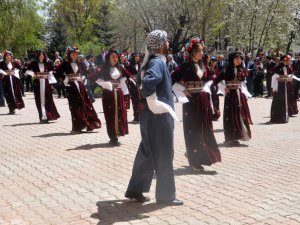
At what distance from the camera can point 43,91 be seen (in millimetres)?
13898

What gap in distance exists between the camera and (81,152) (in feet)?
30.9

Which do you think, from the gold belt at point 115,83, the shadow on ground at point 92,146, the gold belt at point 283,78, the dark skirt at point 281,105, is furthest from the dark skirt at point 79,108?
the gold belt at point 283,78

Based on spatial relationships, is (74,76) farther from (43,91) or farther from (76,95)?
(43,91)

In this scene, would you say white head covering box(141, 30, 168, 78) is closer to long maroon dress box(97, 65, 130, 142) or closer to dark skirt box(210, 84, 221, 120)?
long maroon dress box(97, 65, 130, 142)

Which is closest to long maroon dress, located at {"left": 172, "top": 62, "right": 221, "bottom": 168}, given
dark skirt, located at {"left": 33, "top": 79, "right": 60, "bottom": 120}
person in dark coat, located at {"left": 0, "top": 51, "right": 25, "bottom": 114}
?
dark skirt, located at {"left": 33, "top": 79, "right": 60, "bottom": 120}

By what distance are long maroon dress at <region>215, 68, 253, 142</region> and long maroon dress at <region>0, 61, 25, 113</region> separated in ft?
28.3

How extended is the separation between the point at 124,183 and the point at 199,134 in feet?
4.73

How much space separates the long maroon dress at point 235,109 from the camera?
9.91m

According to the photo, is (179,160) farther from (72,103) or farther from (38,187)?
(72,103)

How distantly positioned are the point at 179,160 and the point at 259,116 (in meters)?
6.95

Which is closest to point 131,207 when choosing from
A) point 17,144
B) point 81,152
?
point 81,152

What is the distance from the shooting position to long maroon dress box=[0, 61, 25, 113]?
16438 millimetres

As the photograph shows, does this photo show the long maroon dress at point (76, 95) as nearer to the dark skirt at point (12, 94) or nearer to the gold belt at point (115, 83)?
the gold belt at point (115, 83)

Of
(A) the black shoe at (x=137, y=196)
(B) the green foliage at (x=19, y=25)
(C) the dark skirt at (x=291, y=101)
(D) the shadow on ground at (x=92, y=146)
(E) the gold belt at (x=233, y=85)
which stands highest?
(B) the green foliage at (x=19, y=25)
